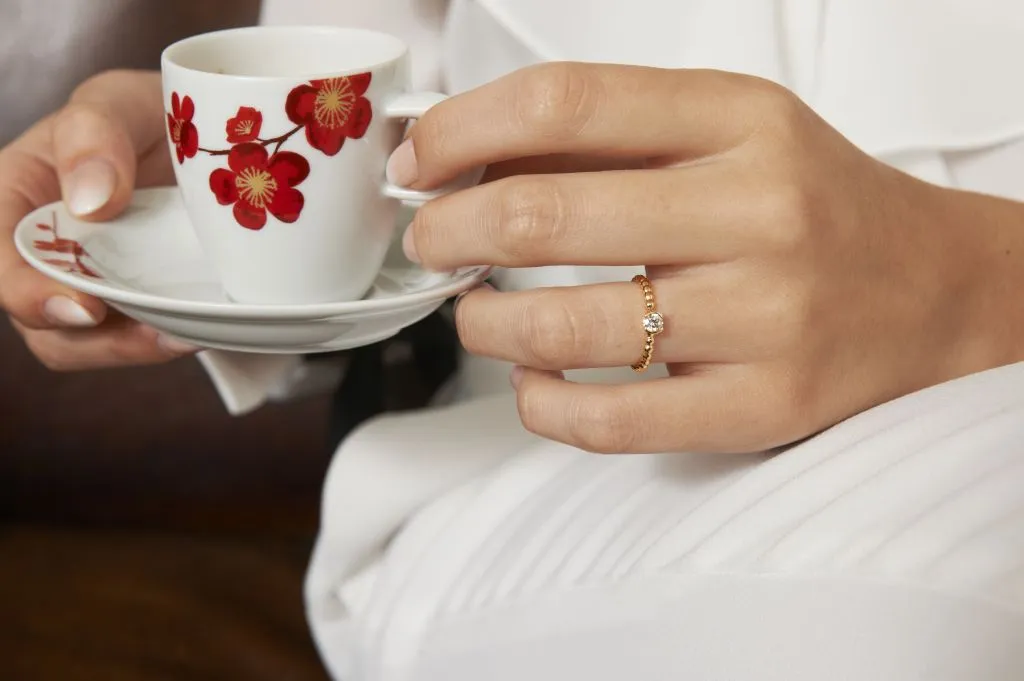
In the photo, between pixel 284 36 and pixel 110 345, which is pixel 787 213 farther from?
pixel 110 345

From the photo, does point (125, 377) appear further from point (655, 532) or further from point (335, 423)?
point (655, 532)

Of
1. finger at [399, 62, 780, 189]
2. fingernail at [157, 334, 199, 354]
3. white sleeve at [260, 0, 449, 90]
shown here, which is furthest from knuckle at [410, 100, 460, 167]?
white sleeve at [260, 0, 449, 90]

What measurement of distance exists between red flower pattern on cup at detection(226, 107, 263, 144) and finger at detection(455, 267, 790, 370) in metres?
0.14

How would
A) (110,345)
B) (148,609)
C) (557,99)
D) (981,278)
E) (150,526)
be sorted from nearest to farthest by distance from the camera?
(557,99) → (981,278) → (110,345) → (148,609) → (150,526)

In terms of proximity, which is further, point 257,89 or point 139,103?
point 139,103

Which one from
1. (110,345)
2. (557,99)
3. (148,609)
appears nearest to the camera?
(557,99)

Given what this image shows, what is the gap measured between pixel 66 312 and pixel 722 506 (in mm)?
365

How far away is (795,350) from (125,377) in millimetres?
734

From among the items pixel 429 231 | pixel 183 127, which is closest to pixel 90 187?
pixel 183 127

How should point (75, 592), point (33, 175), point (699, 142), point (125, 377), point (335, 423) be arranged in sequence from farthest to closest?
point (125, 377) → point (335, 423) → point (75, 592) → point (33, 175) → point (699, 142)

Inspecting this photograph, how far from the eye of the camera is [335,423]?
83cm

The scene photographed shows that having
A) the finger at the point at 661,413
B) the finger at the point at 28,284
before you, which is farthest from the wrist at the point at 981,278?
the finger at the point at 28,284

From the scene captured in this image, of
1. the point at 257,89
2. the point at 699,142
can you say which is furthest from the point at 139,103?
the point at 699,142

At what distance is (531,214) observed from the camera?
37 cm
